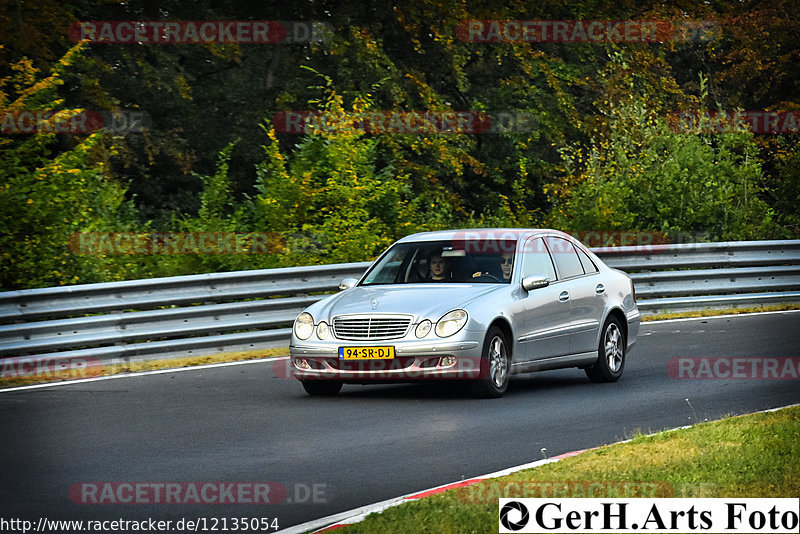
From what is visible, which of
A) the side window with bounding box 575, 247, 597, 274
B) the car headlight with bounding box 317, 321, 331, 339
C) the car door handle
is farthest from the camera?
the side window with bounding box 575, 247, 597, 274

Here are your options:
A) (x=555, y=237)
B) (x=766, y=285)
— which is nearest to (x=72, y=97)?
(x=766, y=285)

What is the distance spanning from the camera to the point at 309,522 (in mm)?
7004

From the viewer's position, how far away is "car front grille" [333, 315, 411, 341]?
1171 cm

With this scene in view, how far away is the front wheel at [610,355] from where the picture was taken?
43.6ft

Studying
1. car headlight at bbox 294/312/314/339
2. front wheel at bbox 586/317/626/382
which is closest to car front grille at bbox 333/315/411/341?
car headlight at bbox 294/312/314/339

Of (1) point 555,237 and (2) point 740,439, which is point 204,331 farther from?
(2) point 740,439

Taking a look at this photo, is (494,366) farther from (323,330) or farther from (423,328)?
(323,330)

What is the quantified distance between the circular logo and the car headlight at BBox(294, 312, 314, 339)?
562 cm

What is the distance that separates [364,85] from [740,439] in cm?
2071

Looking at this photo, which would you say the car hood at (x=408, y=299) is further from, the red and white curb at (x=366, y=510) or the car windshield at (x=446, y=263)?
the red and white curb at (x=366, y=510)

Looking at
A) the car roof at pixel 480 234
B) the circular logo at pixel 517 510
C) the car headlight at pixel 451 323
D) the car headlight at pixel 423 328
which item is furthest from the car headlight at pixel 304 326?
the circular logo at pixel 517 510

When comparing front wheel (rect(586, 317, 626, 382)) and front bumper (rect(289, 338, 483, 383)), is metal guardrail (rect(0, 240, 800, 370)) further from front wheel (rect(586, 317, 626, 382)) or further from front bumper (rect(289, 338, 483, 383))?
front wheel (rect(586, 317, 626, 382))

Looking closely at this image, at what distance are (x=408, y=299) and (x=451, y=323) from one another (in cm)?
56

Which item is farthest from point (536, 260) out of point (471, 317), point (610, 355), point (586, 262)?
point (471, 317)
